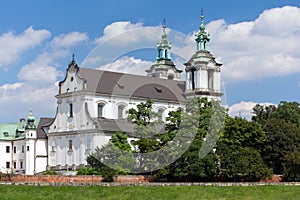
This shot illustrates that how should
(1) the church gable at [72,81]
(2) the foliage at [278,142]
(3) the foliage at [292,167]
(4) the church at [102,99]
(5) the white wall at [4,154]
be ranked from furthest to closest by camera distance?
(5) the white wall at [4,154] < (1) the church gable at [72,81] < (4) the church at [102,99] < (2) the foliage at [278,142] < (3) the foliage at [292,167]

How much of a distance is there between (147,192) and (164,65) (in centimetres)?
4552

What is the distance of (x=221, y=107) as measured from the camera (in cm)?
5984

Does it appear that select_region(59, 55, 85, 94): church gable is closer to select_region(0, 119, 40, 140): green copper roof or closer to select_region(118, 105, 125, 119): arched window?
select_region(118, 105, 125, 119): arched window

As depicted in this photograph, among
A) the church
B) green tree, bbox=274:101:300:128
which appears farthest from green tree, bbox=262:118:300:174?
the church

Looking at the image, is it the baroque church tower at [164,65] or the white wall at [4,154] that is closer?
the white wall at [4,154]

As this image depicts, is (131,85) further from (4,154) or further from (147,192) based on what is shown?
(147,192)

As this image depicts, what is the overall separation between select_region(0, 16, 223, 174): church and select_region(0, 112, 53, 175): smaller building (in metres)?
0.39

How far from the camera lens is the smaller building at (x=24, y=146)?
72.6m

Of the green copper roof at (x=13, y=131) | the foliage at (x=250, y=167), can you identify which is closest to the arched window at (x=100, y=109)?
the green copper roof at (x=13, y=131)

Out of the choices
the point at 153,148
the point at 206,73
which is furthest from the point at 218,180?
the point at 206,73

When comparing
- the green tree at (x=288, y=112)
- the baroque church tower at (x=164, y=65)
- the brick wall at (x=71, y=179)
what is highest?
the baroque church tower at (x=164, y=65)

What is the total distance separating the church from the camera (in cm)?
6769

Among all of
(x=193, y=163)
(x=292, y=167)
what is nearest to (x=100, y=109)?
(x=193, y=163)

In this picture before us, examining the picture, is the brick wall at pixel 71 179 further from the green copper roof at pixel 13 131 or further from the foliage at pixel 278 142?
the green copper roof at pixel 13 131
